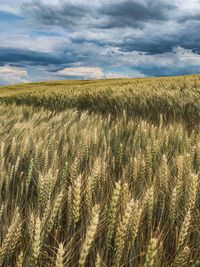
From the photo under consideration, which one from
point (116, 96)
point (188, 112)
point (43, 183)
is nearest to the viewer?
point (43, 183)

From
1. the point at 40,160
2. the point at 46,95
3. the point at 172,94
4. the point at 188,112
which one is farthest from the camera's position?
the point at 46,95

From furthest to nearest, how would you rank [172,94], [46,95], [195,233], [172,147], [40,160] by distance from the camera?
[46,95], [172,94], [172,147], [40,160], [195,233]

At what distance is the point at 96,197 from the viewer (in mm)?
1378

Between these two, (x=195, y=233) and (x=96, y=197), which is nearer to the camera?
(x=195, y=233)

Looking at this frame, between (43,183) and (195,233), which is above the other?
(43,183)

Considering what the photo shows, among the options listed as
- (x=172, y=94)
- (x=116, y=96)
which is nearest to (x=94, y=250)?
(x=172, y=94)

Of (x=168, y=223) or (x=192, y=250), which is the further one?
(x=168, y=223)

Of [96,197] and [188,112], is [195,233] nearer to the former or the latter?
[96,197]

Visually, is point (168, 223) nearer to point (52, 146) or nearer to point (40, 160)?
point (40, 160)

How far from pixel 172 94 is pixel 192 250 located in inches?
168

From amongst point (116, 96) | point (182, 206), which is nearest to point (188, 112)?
point (116, 96)

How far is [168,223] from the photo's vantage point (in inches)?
48.3

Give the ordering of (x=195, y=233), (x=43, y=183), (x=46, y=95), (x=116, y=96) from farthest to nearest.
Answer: (x=46, y=95) → (x=116, y=96) → (x=43, y=183) → (x=195, y=233)

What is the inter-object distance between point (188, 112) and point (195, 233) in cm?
372
